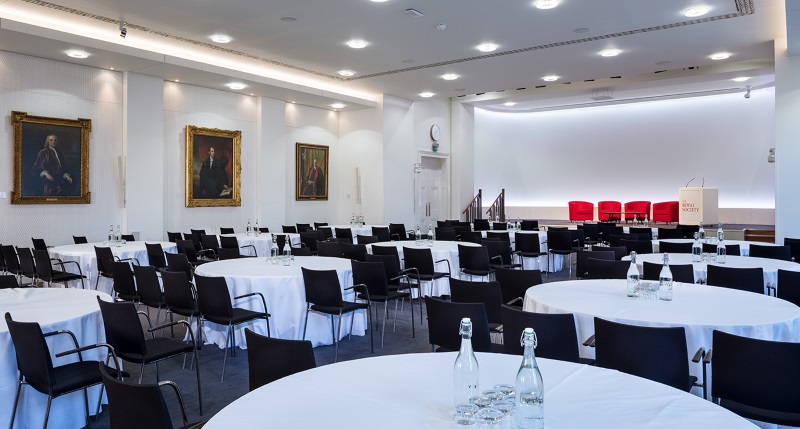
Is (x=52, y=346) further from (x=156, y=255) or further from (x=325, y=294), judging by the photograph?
(x=156, y=255)

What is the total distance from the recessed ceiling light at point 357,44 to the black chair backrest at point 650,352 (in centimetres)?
814

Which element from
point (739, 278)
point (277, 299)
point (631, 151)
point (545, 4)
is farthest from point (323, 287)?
point (631, 151)

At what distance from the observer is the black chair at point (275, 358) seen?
Answer: 8.46 feet

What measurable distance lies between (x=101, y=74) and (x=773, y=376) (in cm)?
1093

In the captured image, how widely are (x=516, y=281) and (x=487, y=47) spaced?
6.55 m

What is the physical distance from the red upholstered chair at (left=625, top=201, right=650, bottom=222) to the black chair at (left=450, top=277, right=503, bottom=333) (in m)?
14.4

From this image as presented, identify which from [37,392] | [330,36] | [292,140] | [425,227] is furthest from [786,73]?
[37,392]

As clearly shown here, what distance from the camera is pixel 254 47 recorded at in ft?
34.7

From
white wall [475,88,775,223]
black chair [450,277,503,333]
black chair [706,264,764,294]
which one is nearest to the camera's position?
black chair [450,277,503,333]

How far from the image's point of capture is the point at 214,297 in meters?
4.96

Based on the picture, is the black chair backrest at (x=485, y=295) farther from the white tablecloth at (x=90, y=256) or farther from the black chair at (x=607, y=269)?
the white tablecloth at (x=90, y=256)

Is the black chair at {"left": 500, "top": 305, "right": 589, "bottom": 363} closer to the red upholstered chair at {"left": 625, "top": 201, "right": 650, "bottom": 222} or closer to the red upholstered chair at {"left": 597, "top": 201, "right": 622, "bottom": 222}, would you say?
the red upholstered chair at {"left": 625, "top": 201, "right": 650, "bottom": 222}

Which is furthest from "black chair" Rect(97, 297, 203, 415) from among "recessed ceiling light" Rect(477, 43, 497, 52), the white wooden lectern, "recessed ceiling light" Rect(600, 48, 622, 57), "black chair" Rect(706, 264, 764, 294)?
the white wooden lectern

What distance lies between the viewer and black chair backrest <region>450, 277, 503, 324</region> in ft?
15.3
